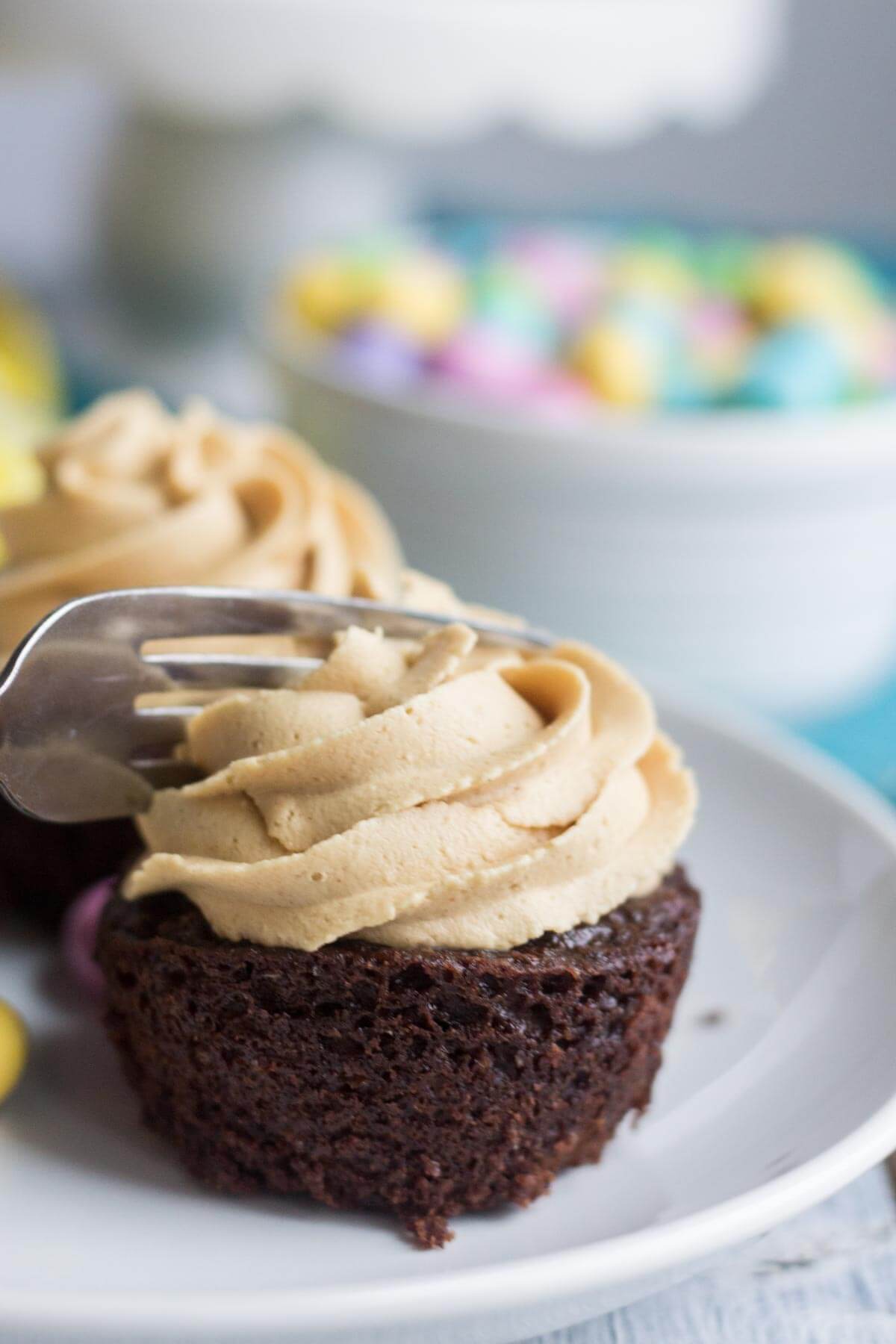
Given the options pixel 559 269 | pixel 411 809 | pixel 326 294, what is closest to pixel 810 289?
pixel 559 269

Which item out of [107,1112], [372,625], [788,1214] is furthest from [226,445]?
[788,1214]

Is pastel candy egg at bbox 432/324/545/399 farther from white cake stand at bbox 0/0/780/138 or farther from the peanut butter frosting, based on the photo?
the peanut butter frosting

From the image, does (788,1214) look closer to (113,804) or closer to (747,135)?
(113,804)

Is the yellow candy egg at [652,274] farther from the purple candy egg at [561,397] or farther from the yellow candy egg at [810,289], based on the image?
the purple candy egg at [561,397]

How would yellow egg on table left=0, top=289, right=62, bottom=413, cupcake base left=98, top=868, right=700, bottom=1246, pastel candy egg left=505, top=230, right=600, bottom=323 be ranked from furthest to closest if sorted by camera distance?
pastel candy egg left=505, top=230, right=600, bottom=323 → yellow egg on table left=0, top=289, right=62, bottom=413 → cupcake base left=98, top=868, right=700, bottom=1246

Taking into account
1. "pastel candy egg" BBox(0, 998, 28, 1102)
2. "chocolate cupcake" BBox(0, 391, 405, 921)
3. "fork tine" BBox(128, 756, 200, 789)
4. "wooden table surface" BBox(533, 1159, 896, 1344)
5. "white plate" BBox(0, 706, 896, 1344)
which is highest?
"chocolate cupcake" BBox(0, 391, 405, 921)

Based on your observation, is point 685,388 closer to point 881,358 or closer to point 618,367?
point 618,367

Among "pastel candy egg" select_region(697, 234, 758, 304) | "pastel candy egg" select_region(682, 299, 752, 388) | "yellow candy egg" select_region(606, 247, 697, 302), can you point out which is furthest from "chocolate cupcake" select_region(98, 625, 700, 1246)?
"pastel candy egg" select_region(697, 234, 758, 304)

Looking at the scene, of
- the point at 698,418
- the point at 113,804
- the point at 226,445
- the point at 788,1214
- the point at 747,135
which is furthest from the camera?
the point at 747,135
